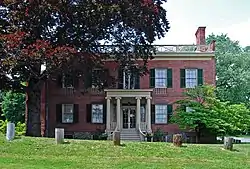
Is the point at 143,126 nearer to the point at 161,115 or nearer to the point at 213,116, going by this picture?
the point at 161,115

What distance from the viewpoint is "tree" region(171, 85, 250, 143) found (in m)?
30.5

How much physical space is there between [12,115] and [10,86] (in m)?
18.7

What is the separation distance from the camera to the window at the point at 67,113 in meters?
36.0

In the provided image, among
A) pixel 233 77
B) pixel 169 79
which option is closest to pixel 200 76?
pixel 169 79

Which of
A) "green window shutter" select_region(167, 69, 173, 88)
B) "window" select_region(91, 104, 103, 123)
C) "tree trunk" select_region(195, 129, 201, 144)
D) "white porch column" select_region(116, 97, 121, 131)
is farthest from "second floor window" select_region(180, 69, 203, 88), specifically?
"window" select_region(91, 104, 103, 123)

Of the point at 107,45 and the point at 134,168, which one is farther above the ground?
the point at 107,45

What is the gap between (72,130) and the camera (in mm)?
35719

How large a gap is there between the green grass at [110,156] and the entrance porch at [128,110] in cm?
1377

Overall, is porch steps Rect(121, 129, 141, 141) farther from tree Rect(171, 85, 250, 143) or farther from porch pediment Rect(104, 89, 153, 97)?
tree Rect(171, 85, 250, 143)

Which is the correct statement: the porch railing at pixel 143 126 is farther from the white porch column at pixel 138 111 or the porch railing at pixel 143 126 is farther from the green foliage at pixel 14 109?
the green foliage at pixel 14 109

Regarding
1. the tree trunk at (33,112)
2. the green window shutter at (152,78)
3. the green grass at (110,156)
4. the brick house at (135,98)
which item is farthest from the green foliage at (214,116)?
the tree trunk at (33,112)

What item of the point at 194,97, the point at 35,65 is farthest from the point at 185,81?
the point at 35,65

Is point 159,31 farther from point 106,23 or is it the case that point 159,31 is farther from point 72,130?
point 72,130

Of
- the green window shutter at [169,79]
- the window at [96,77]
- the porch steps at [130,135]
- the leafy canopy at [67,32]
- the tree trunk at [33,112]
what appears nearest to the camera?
the leafy canopy at [67,32]
